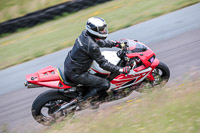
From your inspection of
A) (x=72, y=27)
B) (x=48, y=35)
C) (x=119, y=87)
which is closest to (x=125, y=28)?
(x=72, y=27)

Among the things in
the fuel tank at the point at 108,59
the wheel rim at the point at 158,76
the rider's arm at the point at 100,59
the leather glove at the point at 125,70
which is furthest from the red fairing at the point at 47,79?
the wheel rim at the point at 158,76

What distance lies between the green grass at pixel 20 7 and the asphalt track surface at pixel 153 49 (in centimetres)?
948

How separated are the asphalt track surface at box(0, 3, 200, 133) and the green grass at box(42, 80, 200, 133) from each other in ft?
3.68

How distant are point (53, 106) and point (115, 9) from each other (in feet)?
29.7

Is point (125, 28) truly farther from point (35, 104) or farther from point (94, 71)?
point (35, 104)

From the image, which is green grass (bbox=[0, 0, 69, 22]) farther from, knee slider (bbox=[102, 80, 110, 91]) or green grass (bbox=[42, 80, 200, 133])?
green grass (bbox=[42, 80, 200, 133])

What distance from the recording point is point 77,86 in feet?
Result: 16.9

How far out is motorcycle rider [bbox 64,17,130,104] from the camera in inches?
180

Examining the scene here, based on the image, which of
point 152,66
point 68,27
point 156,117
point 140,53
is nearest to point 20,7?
point 68,27

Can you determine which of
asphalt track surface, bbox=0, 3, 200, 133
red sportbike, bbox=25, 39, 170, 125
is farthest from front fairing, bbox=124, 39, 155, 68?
asphalt track surface, bbox=0, 3, 200, 133

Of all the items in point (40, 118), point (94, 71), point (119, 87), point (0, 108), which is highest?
point (94, 71)

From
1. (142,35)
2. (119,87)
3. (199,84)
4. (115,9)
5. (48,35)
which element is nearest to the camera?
(199,84)

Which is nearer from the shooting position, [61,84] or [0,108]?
[61,84]

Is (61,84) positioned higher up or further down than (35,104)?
higher up
